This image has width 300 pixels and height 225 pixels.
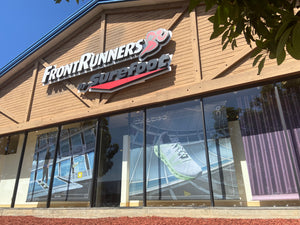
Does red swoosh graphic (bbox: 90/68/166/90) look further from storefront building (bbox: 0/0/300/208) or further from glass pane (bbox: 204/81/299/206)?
glass pane (bbox: 204/81/299/206)

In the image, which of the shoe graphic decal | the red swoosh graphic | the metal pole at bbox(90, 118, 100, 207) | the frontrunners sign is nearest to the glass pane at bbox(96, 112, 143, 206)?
the metal pole at bbox(90, 118, 100, 207)

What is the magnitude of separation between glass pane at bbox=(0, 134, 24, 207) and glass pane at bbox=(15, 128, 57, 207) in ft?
3.42

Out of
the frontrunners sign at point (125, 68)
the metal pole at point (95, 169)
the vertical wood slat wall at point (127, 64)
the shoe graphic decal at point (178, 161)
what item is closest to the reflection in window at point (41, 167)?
the vertical wood slat wall at point (127, 64)

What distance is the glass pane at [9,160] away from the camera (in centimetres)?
1120

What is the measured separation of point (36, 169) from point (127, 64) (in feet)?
20.8

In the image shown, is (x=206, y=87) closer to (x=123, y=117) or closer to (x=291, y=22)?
(x=123, y=117)

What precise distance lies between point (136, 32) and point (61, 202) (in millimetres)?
7651

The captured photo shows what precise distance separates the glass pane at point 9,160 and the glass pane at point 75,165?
3466 millimetres

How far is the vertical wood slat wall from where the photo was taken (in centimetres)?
753

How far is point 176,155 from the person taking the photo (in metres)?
7.45

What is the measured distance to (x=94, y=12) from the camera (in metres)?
11.2

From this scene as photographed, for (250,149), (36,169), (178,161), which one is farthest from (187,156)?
(36,169)

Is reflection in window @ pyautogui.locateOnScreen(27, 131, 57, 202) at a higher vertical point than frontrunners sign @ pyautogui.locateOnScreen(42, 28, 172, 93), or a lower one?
lower

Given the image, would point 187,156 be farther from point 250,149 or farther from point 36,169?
point 36,169
